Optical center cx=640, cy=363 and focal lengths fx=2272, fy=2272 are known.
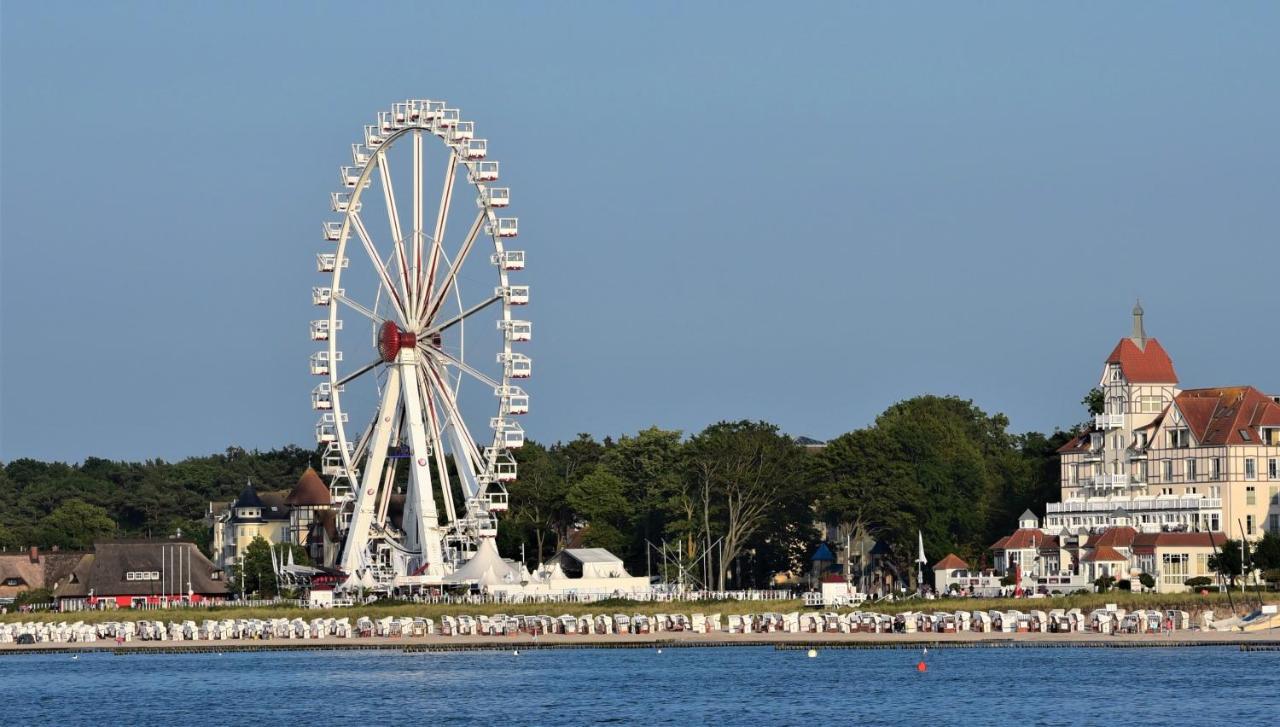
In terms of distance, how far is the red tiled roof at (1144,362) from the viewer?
111m

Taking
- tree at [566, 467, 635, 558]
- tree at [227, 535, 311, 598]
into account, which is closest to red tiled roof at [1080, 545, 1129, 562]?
tree at [566, 467, 635, 558]

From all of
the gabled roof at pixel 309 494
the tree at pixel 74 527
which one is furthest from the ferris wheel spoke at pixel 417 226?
the tree at pixel 74 527

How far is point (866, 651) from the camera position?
79938mm

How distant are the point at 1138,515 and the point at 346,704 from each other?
174ft

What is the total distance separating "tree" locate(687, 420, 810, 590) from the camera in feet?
368

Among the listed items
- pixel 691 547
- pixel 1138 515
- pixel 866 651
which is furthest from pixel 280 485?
pixel 866 651

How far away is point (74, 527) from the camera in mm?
151750

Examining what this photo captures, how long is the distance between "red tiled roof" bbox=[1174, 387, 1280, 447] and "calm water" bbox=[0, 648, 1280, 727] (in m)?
29.2

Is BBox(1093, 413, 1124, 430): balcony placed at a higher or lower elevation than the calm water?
higher

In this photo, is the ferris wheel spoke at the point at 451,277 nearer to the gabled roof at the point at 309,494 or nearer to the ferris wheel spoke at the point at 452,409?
the ferris wheel spoke at the point at 452,409

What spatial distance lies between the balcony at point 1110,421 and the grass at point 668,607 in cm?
1837

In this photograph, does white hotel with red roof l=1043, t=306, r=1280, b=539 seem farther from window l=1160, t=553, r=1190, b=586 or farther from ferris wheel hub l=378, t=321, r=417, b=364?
ferris wheel hub l=378, t=321, r=417, b=364

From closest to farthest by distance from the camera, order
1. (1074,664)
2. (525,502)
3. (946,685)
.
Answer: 1. (946,685)
2. (1074,664)
3. (525,502)

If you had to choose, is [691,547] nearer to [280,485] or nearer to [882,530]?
[882,530]
